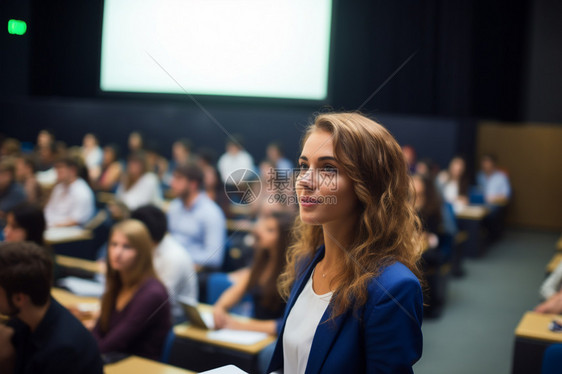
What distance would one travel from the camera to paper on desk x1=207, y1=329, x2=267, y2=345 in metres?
2.73

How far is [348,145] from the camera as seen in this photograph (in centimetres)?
132

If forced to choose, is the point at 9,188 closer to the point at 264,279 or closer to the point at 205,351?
the point at 264,279

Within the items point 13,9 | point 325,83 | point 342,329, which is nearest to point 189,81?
point 325,83

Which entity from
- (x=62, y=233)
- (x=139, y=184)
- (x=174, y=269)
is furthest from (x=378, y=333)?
(x=139, y=184)

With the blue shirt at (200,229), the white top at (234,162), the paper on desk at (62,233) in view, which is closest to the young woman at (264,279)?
the blue shirt at (200,229)

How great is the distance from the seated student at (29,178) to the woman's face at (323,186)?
180 inches

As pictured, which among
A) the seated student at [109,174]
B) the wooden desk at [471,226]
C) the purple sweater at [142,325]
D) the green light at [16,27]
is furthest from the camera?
the seated student at [109,174]

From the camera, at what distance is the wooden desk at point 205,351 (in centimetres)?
265

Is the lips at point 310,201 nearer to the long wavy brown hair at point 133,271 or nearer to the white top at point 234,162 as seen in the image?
the long wavy brown hair at point 133,271

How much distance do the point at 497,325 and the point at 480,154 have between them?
6.91 meters

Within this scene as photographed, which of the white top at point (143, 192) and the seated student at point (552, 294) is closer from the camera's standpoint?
the seated student at point (552, 294)

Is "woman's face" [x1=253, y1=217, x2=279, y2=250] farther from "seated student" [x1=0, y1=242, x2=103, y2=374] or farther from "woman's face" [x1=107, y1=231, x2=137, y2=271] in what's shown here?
"seated student" [x1=0, y1=242, x2=103, y2=374]

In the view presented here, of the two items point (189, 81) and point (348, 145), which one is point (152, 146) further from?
point (348, 145)

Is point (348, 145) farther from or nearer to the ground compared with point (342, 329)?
farther from the ground
